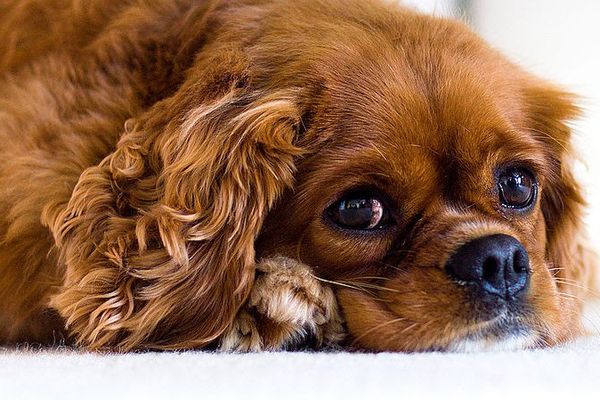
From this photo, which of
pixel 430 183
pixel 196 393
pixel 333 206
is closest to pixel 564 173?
pixel 430 183

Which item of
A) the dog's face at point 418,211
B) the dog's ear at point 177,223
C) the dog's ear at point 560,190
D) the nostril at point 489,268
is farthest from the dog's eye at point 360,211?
the dog's ear at point 560,190

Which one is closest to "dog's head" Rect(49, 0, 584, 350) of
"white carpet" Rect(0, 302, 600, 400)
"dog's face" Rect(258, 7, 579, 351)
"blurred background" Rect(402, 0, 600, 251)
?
"dog's face" Rect(258, 7, 579, 351)

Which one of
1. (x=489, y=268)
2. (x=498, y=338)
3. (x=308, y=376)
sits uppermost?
(x=308, y=376)

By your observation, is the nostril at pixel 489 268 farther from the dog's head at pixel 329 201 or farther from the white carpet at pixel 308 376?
Result: the white carpet at pixel 308 376

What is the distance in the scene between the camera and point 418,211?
6.01ft

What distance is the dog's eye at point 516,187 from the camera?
195 centimetres

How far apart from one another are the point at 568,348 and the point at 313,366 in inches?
23.4

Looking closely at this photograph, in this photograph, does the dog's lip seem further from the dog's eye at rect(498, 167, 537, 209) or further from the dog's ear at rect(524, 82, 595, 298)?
the dog's ear at rect(524, 82, 595, 298)

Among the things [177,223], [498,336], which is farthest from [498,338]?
[177,223]

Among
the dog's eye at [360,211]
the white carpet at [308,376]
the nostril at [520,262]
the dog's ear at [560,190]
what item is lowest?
the dog's ear at [560,190]

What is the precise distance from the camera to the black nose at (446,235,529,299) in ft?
5.51

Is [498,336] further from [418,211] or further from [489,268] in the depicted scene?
[418,211]

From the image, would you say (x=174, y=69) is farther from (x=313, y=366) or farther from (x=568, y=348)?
(x=568, y=348)

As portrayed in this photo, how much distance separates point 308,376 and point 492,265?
54cm
